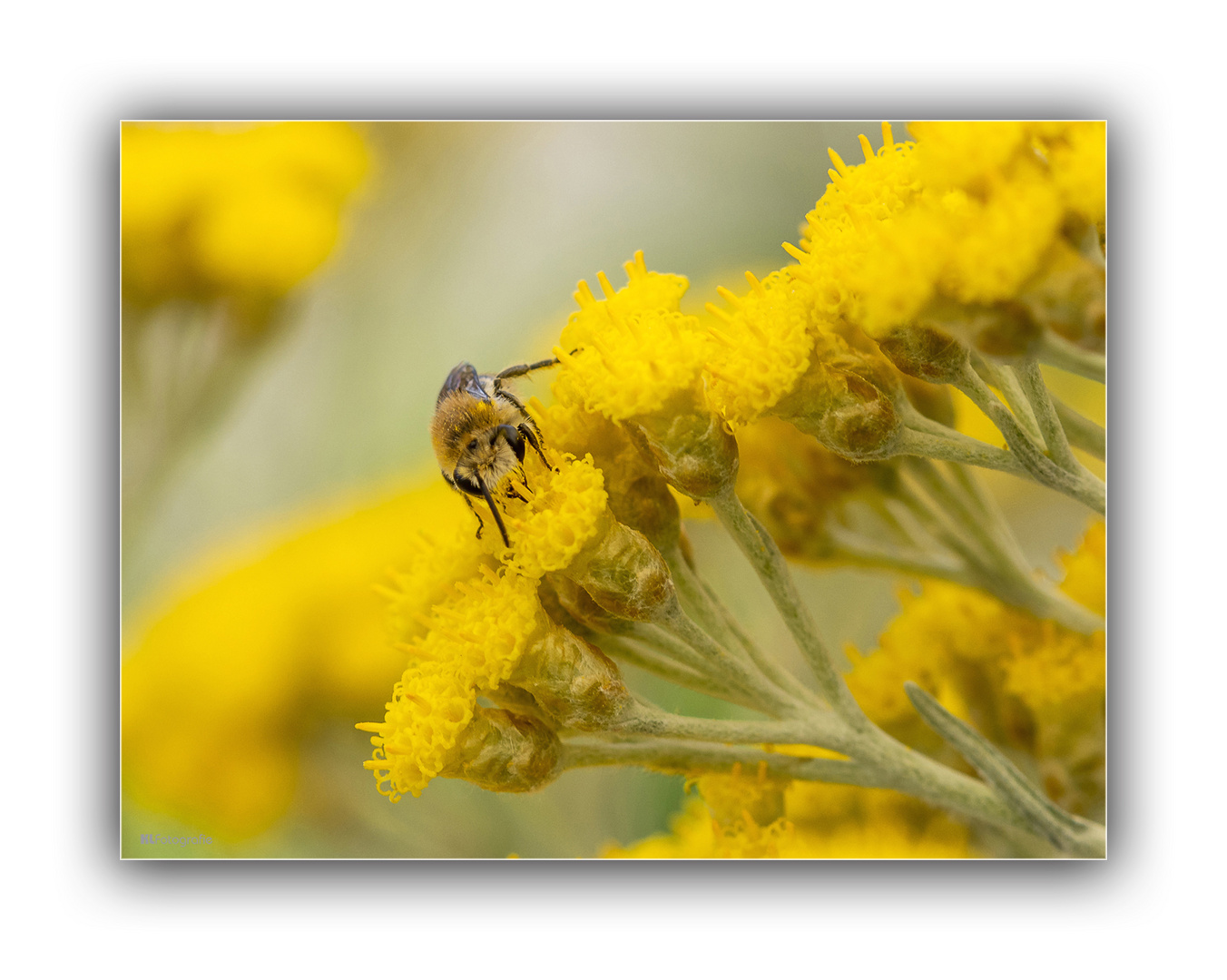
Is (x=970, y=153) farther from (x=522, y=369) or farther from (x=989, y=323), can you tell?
(x=522, y=369)

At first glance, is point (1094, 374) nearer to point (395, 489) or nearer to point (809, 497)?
point (809, 497)

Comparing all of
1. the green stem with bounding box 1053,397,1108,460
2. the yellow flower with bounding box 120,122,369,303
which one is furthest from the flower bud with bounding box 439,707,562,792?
the yellow flower with bounding box 120,122,369,303

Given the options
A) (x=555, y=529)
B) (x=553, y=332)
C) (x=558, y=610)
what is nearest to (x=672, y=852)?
(x=558, y=610)

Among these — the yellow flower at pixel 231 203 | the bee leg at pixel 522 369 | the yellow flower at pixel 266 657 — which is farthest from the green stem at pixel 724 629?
the yellow flower at pixel 231 203

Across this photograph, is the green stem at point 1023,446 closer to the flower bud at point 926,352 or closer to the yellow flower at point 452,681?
the flower bud at point 926,352
